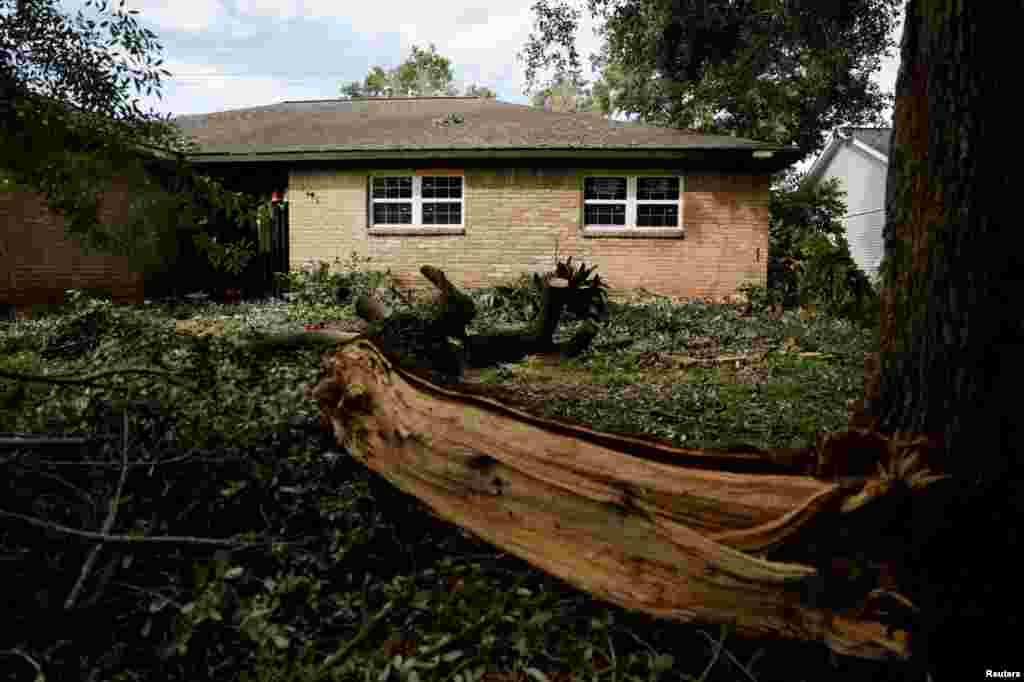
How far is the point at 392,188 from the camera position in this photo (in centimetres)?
1454

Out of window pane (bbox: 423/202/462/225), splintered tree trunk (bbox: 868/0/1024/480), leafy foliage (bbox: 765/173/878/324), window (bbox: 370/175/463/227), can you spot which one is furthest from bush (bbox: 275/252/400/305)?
splintered tree trunk (bbox: 868/0/1024/480)

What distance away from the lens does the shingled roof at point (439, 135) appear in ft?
44.4

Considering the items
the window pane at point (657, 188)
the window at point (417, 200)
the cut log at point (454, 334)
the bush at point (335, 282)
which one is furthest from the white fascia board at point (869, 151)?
the cut log at point (454, 334)

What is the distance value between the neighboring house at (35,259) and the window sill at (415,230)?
4.96m

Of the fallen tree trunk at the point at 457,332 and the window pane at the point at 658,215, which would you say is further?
the window pane at the point at 658,215

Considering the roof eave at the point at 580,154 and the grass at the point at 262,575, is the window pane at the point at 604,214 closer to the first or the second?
the roof eave at the point at 580,154

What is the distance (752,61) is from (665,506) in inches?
865

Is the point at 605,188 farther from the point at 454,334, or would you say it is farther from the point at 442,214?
the point at 454,334

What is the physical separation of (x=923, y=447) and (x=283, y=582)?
7.43ft

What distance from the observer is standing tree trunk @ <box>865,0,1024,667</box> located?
2055mm

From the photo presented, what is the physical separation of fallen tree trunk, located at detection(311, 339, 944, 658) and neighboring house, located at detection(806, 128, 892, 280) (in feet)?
76.6

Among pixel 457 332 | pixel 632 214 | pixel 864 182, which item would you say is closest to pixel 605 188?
pixel 632 214

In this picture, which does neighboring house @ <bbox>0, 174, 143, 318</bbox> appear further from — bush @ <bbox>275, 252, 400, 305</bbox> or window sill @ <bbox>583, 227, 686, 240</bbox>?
window sill @ <bbox>583, 227, 686, 240</bbox>

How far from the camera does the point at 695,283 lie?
Answer: 46.0 ft
